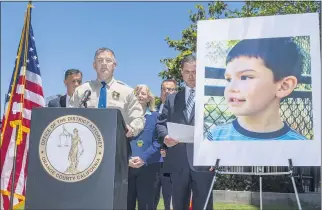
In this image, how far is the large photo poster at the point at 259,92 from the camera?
3127 millimetres

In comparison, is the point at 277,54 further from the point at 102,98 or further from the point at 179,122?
the point at 102,98

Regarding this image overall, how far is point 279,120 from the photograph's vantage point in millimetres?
3199

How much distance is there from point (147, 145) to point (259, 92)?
128 centimetres

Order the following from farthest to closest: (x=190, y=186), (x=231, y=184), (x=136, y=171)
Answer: (x=231, y=184) → (x=136, y=171) → (x=190, y=186)

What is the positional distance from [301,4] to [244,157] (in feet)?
30.5

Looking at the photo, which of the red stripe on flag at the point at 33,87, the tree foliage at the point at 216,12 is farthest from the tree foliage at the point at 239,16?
the red stripe on flag at the point at 33,87

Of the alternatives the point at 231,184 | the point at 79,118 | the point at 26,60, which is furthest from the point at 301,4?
the point at 79,118

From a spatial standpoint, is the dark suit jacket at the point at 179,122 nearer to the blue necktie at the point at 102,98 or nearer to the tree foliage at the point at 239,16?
the blue necktie at the point at 102,98

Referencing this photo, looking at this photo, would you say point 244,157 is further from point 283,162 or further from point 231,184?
point 231,184

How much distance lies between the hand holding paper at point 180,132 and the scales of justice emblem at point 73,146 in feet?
2.76

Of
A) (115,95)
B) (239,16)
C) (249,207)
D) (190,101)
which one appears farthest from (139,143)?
(239,16)

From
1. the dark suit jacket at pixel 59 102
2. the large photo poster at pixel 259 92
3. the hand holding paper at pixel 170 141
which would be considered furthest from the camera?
the dark suit jacket at pixel 59 102

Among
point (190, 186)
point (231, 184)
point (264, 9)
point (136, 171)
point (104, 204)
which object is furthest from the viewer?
point (264, 9)

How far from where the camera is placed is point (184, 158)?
142 inches
